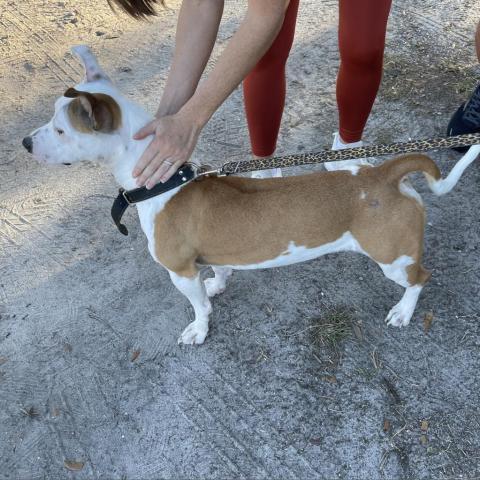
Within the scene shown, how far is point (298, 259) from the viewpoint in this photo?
2.79 metres

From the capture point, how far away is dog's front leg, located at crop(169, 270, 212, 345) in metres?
2.85

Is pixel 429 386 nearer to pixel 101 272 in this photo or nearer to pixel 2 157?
pixel 101 272

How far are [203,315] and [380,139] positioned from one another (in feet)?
6.86

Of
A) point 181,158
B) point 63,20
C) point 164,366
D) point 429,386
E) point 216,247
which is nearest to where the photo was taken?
point 181,158

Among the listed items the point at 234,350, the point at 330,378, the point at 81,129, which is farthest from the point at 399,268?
the point at 81,129

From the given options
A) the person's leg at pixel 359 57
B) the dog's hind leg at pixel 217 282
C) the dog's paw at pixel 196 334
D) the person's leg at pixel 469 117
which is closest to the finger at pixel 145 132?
the dog's hind leg at pixel 217 282

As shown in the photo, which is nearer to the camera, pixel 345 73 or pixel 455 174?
pixel 455 174

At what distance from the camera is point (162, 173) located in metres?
2.50

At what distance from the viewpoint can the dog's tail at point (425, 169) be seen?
2443mm

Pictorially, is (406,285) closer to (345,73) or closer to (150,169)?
(345,73)

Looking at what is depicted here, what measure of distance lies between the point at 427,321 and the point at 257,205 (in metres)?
1.34

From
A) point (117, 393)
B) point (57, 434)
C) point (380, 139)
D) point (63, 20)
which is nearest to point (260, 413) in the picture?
point (117, 393)

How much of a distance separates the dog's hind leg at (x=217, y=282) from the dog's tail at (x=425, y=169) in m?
1.21

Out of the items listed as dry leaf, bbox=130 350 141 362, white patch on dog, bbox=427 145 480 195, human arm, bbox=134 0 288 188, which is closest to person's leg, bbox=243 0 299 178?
human arm, bbox=134 0 288 188
